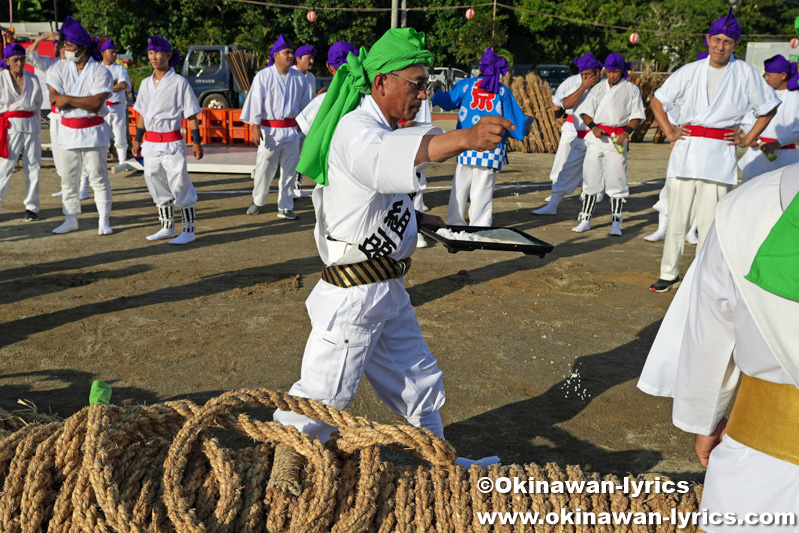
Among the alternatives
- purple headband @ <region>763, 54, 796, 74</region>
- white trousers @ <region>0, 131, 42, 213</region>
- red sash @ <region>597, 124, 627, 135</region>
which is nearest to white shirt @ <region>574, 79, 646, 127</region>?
red sash @ <region>597, 124, 627, 135</region>

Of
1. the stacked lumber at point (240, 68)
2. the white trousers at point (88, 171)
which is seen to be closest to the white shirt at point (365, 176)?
the white trousers at point (88, 171)

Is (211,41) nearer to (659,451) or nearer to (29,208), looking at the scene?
(29,208)

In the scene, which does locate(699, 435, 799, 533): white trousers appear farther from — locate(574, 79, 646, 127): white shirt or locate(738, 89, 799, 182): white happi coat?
locate(574, 79, 646, 127): white shirt

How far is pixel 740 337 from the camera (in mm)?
1577

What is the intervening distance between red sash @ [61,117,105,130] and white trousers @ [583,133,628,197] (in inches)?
221

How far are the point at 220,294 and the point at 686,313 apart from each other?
4654mm

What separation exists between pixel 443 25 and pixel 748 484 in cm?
3714

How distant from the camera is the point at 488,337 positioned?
5.10 meters

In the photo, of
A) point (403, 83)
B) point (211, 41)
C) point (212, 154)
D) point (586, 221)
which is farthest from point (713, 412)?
point (211, 41)

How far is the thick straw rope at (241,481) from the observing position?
177 centimetres

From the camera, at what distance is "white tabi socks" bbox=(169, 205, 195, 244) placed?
759 centimetres

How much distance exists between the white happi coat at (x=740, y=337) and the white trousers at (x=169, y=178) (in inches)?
257

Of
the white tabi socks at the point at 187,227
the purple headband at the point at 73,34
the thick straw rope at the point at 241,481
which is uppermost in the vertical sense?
the purple headband at the point at 73,34

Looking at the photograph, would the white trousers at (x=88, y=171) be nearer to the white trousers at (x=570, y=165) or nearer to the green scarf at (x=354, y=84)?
the white trousers at (x=570, y=165)
